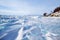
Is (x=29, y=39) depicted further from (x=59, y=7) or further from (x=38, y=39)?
(x=59, y=7)

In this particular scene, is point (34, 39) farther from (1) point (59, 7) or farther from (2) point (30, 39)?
(1) point (59, 7)

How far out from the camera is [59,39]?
10.2 metres

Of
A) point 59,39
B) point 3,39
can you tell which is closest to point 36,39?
point 59,39

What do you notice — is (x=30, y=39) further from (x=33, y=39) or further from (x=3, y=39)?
(x=3, y=39)

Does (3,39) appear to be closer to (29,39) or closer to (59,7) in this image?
(29,39)

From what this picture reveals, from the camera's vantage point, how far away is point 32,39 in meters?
10.4

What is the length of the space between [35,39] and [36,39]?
0.29ft

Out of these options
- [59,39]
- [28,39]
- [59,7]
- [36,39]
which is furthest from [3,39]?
[59,7]

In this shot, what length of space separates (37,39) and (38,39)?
10cm

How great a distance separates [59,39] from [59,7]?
369 ft

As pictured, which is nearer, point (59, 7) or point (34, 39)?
point (34, 39)

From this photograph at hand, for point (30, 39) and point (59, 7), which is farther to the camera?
point (59, 7)

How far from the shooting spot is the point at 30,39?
10445 millimetres

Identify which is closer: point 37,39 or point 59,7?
point 37,39
